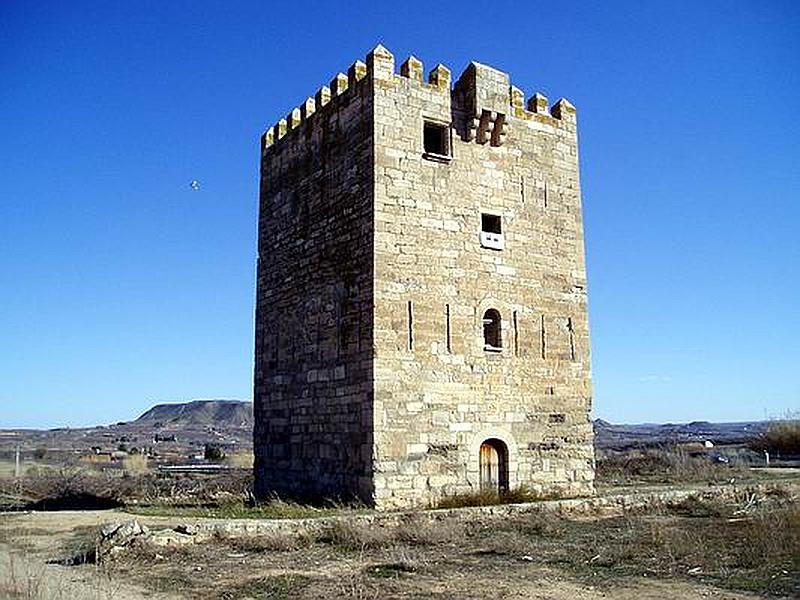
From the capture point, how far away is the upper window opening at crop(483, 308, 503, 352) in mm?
14594

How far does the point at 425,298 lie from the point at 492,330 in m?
1.77

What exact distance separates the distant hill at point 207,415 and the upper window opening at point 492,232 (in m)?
98.4

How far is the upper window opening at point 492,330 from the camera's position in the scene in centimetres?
1459

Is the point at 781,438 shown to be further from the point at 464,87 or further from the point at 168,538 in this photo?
the point at 168,538

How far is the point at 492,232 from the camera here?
15.0 meters

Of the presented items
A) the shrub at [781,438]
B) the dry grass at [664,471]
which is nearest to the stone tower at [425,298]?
the dry grass at [664,471]

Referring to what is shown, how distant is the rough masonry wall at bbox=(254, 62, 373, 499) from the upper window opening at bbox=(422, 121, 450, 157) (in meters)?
1.39

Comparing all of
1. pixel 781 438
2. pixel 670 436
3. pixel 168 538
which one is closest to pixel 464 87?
pixel 168 538

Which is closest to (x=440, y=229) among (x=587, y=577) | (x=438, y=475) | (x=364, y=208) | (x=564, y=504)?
(x=364, y=208)

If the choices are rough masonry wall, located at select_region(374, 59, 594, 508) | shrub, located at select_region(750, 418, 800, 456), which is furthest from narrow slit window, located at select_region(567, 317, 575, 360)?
shrub, located at select_region(750, 418, 800, 456)

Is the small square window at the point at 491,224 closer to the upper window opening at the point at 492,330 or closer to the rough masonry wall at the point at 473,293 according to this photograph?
the rough masonry wall at the point at 473,293

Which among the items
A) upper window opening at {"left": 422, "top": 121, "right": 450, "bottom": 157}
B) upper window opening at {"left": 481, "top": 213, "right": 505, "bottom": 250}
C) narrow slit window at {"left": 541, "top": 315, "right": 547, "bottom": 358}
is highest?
upper window opening at {"left": 422, "top": 121, "right": 450, "bottom": 157}

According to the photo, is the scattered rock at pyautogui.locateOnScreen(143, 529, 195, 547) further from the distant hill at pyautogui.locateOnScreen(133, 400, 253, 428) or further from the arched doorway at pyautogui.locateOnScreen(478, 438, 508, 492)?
the distant hill at pyautogui.locateOnScreen(133, 400, 253, 428)

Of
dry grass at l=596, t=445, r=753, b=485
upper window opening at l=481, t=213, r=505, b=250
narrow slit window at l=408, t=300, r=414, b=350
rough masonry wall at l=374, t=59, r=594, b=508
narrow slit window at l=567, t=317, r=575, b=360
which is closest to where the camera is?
rough masonry wall at l=374, t=59, r=594, b=508
